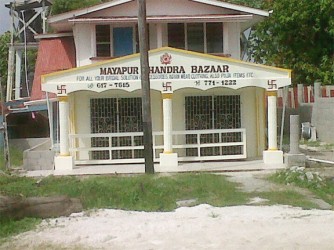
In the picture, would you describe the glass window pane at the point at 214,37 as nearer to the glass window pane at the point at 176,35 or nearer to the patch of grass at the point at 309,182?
the glass window pane at the point at 176,35

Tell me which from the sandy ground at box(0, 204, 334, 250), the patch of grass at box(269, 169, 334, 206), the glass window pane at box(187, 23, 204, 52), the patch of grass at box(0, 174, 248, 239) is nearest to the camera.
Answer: the sandy ground at box(0, 204, 334, 250)

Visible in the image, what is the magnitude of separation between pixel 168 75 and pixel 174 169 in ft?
9.00

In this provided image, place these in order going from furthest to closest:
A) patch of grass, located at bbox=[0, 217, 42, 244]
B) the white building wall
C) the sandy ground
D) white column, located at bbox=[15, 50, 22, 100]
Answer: white column, located at bbox=[15, 50, 22, 100] < the white building wall < patch of grass, located at bbox=[0, 217, 42, 244] < the sandy ground

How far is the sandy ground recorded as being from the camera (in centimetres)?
912

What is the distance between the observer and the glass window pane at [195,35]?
22.5 meters

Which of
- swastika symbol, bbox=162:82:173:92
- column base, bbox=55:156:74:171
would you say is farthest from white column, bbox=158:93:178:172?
column base, bbox=55:156:74:171

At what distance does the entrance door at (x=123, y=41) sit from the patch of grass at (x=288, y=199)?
1008 centimetres

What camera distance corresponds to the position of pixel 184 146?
1898cm

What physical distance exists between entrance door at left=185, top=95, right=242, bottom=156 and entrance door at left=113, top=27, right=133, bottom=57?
355cm

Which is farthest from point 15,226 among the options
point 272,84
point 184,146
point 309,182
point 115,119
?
point 272,84

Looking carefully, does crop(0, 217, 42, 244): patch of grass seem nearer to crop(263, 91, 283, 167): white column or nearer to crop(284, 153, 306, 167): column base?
crop(284, 153, 306, 167): column base

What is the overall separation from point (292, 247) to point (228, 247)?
0.88 m

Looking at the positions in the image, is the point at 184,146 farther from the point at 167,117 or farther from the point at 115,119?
the point at 115,119

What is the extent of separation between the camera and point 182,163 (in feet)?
63.5
